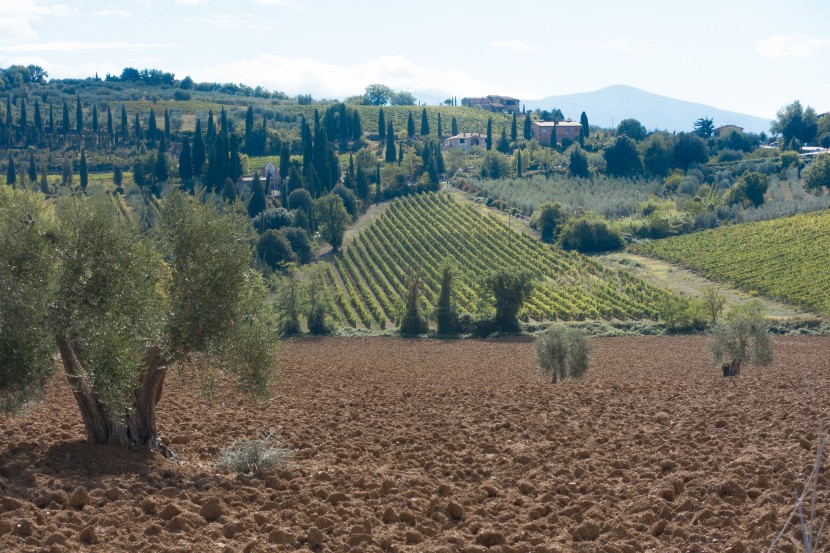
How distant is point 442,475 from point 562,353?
1704 cm

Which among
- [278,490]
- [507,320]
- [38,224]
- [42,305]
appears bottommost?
[507,320]

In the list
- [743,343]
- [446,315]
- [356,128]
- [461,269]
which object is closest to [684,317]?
[446,315]

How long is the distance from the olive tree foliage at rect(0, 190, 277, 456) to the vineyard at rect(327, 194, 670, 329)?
4409 centimetres

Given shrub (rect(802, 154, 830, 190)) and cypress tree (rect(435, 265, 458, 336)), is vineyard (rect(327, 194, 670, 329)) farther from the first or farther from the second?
shrub (rect(802, 154, 830, 190))

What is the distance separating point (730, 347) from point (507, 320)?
25.2m

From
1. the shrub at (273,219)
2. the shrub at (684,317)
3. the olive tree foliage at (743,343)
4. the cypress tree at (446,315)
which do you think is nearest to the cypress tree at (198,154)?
the shrub at (273,219)

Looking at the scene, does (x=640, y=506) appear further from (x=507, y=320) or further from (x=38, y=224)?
(x=507, y=320)

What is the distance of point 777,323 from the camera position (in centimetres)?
5528

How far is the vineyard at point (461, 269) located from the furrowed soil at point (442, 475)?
126 ft

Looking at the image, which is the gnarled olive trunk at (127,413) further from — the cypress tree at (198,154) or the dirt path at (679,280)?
the cypress tree at (198,154)

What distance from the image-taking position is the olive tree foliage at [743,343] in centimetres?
3216

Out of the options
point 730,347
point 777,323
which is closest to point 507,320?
point 777,323

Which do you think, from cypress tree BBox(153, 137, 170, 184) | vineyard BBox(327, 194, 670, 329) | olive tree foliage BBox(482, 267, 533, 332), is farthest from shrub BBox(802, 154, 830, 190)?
cypress tree BBox(153, 137, 170, 184)

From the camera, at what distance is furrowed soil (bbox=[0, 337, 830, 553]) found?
458 inches
